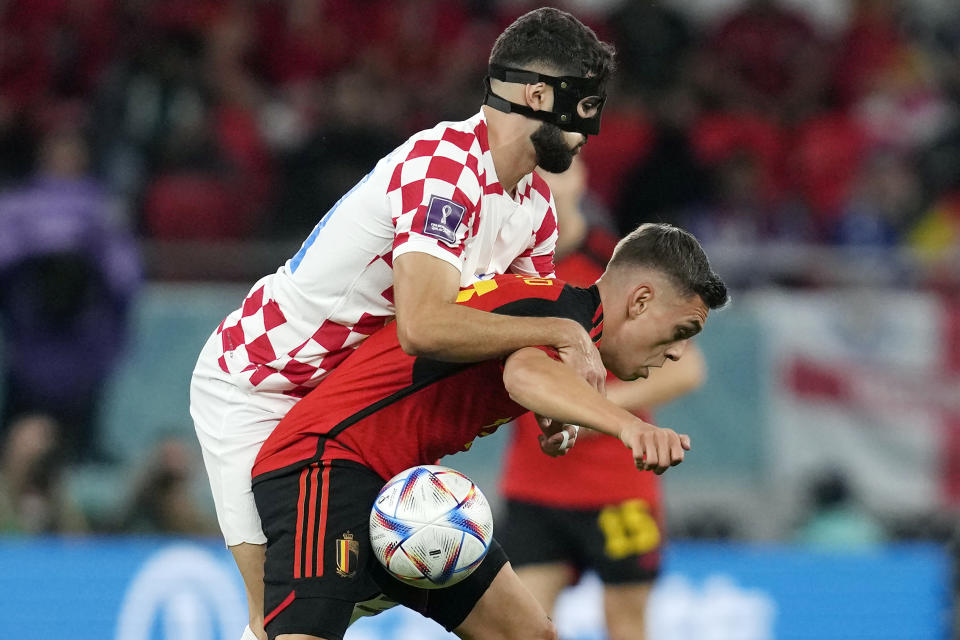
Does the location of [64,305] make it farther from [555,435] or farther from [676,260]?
[676,260]

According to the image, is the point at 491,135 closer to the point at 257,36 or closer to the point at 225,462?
the point at 225,462

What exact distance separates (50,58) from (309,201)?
253cm

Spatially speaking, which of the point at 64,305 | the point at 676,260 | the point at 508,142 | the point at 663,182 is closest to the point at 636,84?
the point at 663,182

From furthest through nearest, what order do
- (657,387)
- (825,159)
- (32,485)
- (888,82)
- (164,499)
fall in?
(888,82), (825,159), (164,499), (32,485), (657,387)

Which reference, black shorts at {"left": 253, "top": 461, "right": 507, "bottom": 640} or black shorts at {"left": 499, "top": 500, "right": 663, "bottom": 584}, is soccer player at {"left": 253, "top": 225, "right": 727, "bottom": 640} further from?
black shorts at {"left": 499, "top": 500, "right": 663, "bottom": 584}

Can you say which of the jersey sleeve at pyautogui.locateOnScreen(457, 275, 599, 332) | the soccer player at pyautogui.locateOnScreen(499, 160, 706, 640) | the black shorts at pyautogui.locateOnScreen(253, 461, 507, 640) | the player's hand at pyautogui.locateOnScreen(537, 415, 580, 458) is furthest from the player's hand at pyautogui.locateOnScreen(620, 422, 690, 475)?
the soccer player at pyautogui.locateOnScreen(499, 160, 706, 640)

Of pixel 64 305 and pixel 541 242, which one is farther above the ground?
pixel 541 242

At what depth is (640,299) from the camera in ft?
13.4

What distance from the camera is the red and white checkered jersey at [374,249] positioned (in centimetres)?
399

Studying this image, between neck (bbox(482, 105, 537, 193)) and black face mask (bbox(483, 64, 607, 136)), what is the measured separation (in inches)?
1.0

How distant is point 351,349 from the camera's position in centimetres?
427

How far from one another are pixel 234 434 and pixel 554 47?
1455 millimetres

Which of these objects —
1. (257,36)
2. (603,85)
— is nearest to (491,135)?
(603,85)

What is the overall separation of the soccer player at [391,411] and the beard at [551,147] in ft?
1.05
